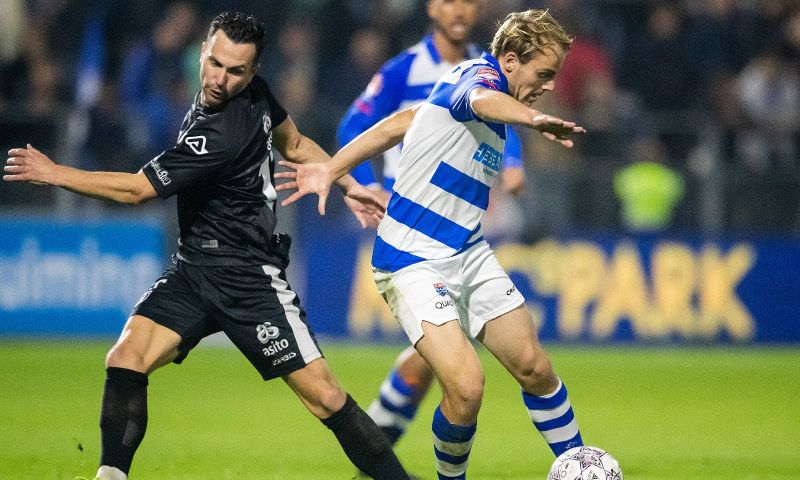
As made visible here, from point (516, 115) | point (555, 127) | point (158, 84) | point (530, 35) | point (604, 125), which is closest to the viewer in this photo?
point (555, 127)

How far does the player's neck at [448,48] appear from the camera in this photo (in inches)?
316

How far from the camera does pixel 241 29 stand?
5.82 metres

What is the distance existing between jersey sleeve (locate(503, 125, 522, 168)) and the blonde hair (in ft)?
5.20

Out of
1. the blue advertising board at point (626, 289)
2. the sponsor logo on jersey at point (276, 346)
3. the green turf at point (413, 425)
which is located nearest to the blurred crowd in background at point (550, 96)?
the blue advertising board at point (626, 289)

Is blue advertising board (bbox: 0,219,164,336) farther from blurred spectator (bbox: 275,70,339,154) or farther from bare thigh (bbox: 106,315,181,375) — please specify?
bare thigh (bbox: 106,315,181,375)

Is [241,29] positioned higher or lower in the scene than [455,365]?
higher

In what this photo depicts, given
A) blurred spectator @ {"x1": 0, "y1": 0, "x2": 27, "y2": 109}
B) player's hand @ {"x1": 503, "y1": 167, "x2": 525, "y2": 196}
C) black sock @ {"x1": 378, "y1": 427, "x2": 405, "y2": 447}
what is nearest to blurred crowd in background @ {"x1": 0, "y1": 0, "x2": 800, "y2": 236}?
blurred spectator @ {"x1": 0, "y1": 0, "x2": 27, "y2": 109}

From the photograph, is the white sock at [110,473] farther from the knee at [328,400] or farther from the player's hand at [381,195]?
the player's hand at [381,195]

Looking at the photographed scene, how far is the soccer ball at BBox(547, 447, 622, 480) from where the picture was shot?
580cm

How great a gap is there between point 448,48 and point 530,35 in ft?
6.89

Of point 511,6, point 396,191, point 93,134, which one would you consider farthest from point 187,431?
point 511,6

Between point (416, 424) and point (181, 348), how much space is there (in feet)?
13.7

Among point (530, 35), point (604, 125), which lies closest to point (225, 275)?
point (530, 35)

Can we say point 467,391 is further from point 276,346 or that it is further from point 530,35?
point 530,35
